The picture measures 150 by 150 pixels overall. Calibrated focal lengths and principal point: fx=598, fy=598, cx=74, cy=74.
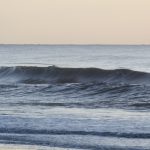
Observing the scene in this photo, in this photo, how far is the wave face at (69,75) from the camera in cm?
3175

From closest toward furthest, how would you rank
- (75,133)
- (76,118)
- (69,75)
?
(75,133) < (76,118) < (69,75)

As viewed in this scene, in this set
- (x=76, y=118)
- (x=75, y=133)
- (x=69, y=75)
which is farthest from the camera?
(x=69, y=75)

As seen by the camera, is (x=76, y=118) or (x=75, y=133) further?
(x=76, y=118)

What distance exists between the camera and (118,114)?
16.3 m

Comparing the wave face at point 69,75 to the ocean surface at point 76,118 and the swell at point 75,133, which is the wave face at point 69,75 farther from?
the swell at point 75,133

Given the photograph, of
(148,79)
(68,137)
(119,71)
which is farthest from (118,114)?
(119,71)

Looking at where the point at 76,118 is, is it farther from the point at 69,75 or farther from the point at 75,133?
the point at 69,75

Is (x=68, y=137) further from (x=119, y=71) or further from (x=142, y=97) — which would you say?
(x=119, y=71)

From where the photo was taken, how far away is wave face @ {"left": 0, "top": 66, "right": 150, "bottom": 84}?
3175 centimetres

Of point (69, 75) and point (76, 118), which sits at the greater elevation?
point (76, 118)

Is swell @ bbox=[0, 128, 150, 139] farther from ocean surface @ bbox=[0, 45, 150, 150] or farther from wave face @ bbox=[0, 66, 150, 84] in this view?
wave face @ bbox=[0, 66, 150, 84]

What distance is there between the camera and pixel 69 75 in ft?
119

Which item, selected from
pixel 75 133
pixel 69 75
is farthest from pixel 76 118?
pixel 69 75

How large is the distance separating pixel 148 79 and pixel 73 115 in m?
14.8
